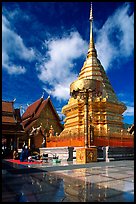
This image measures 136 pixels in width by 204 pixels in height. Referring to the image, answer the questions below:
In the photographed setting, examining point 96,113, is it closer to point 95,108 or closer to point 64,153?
point 95,108

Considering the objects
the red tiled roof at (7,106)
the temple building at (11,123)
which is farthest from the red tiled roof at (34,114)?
the temple building at (11,123)

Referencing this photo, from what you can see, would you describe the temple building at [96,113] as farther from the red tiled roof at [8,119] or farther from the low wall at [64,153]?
the red tiled roof at [8,119]

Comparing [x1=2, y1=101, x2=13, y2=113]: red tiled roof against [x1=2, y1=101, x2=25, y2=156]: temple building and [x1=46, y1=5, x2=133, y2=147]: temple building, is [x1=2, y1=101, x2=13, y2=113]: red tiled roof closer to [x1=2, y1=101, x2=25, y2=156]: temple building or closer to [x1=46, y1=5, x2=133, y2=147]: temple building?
[x1=2, y1=101, x2=25, y2=156]: temple building

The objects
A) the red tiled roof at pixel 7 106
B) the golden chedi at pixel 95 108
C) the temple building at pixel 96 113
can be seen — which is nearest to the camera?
the temple building at pixel 96 113

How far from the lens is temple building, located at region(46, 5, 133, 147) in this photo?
17.0 meters

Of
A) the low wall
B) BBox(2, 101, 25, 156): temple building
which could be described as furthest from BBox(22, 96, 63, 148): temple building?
the low wall

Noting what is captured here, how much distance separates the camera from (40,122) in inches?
1166

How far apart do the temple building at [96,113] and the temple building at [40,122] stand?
5.76 metres

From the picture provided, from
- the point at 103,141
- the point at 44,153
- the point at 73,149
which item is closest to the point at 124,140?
the point at 103,141

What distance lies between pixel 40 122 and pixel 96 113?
37.2 feet

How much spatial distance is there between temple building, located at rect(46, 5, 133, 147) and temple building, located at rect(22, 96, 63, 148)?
576cm

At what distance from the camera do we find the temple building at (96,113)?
17047 mm

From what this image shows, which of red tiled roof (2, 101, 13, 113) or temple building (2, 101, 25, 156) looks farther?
red tiled roof (2, 101, 13, 113)

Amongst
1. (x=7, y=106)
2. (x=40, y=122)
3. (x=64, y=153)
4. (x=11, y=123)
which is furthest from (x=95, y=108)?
(x=40, y=122)
